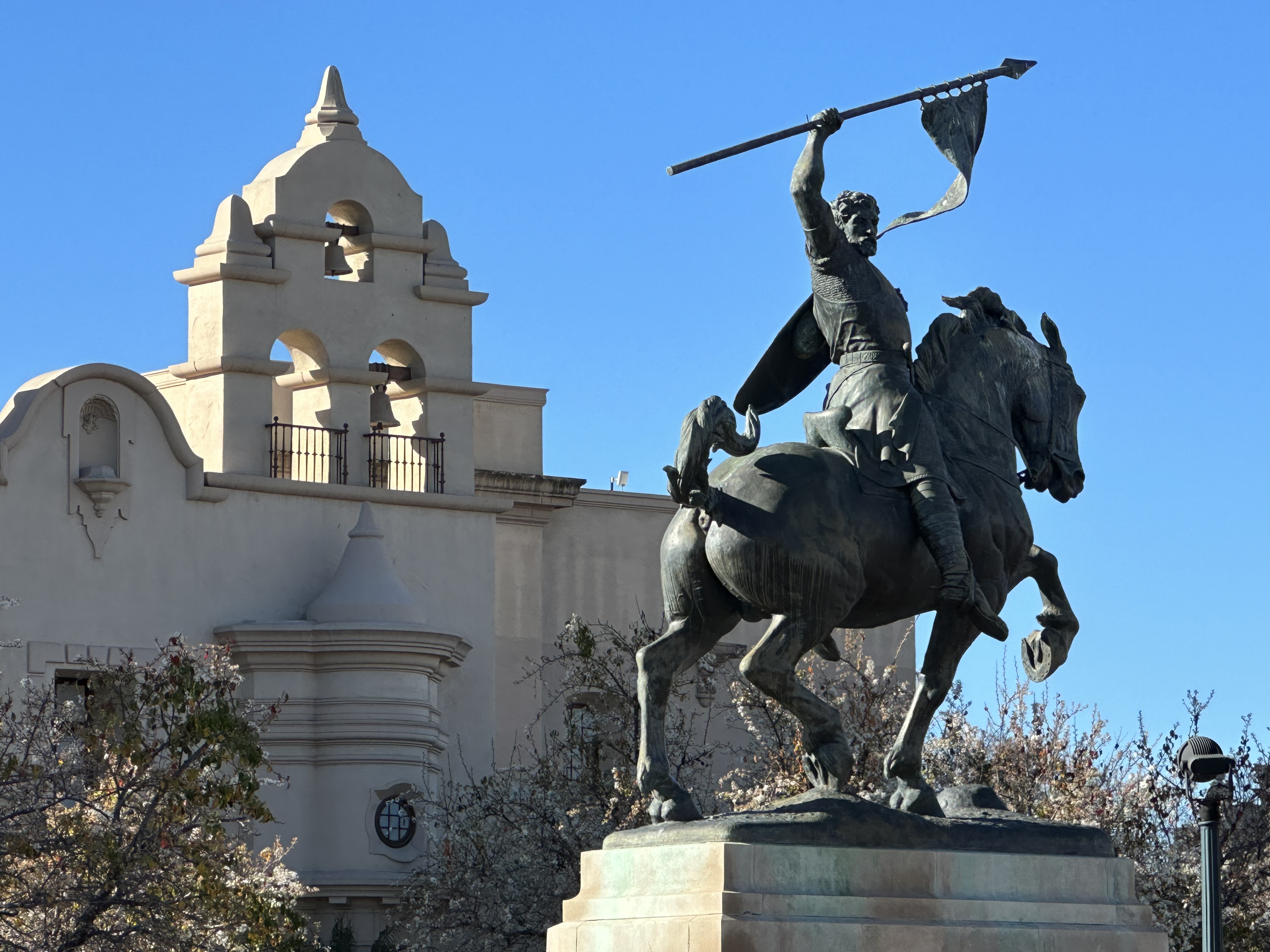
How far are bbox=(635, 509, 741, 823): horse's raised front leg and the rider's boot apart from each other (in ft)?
3.27

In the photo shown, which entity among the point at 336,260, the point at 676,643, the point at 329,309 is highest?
the point at 336,260

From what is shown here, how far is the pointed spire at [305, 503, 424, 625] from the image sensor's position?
37.8m

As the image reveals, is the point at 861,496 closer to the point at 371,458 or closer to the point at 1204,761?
the point at 1204,761

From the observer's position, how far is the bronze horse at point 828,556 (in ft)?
43.0

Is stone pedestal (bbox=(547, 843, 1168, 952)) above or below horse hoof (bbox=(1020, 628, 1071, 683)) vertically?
below

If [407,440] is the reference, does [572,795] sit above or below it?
below

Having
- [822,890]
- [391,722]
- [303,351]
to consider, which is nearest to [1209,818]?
[822,890]

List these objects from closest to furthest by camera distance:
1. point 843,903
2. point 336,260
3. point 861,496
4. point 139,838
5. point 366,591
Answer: point 843,903 < point 861,496 < point 139,838 < point 366,591 < point 336,260

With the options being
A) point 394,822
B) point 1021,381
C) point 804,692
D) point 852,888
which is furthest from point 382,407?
point 852,888

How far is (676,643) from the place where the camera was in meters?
13.3

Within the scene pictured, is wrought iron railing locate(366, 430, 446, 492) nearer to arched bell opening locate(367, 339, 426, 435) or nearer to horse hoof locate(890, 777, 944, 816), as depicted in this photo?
arched bell opening locate(367, 339, 426, 435)

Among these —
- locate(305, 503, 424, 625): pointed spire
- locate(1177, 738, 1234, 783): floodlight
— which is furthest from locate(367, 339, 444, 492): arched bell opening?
locate(1177, 738, 1234, 783): floodlight

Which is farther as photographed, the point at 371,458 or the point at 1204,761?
the point at 371,458

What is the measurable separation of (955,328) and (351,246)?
28.3m
